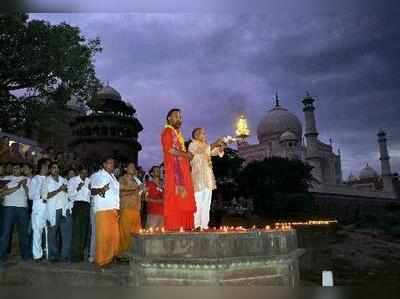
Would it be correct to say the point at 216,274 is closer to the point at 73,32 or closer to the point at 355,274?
the point at 355,274

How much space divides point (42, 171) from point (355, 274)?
11.7 metres

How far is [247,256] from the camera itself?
14.9ft

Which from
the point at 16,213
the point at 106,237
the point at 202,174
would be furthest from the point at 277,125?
the point at 106,237

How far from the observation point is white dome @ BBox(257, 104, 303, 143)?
44000 millimetres

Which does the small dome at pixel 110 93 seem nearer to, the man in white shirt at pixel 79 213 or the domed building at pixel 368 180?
the man in white shirt at pixel 79 213

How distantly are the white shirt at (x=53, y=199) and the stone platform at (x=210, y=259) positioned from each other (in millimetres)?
1949

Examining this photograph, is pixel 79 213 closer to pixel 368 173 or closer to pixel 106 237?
pixel 106 237

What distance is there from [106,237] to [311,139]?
37.0 m

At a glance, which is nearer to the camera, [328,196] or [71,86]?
[71,86]

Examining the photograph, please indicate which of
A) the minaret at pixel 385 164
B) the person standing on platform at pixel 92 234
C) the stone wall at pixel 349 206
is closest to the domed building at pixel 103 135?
the stone wall at pixel 349 206

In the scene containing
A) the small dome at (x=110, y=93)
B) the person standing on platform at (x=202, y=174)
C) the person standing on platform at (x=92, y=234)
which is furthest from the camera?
the small dome at (x=110, y=93)

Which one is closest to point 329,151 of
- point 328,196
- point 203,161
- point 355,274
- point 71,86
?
point 328,196

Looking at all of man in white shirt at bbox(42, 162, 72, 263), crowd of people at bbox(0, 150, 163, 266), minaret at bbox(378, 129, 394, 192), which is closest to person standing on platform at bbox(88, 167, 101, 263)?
crowd of people at bbox(0, 150, 163, 266)

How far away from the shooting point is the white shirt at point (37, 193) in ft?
20.1
